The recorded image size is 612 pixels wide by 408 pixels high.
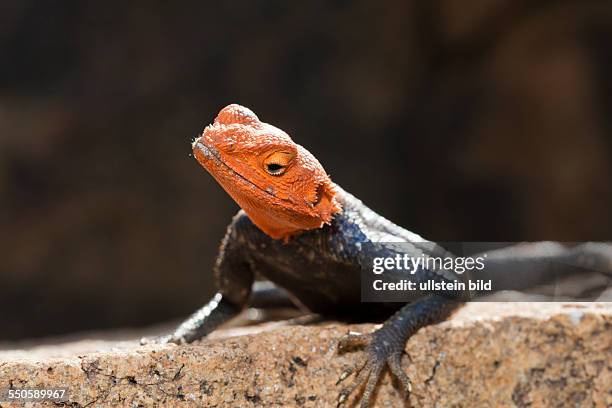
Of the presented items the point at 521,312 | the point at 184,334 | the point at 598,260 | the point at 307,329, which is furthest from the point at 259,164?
the point at 598,260

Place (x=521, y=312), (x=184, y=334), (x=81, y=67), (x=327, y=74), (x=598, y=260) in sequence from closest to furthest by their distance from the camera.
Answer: (x=521, y=312) → (x=184, y=334) → (x=598, y=260) → (x=81, y=67) → (x=327, y=74)

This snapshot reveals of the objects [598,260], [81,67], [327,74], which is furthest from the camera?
[327,74]

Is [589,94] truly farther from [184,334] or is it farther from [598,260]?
[184,334]

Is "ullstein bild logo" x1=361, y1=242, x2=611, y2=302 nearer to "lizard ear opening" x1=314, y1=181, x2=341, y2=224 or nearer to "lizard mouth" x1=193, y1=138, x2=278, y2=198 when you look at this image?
"lizard ear opening" x1=314, y1=181, x2=341, y2=224

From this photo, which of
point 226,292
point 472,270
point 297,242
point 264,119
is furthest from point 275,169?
point 264,119

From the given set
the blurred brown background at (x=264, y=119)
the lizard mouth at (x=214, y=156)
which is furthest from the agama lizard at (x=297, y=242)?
the blurred brown background at (x=264, y=119)

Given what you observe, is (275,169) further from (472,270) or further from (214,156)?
(472,270)

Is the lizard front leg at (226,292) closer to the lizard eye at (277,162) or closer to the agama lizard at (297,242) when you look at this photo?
the agama lizard at (297,242)

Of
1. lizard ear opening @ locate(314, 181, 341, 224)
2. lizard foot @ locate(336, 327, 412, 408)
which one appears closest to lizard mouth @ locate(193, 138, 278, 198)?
lizard ear opening @ locate(314, 181, 341, 224)
